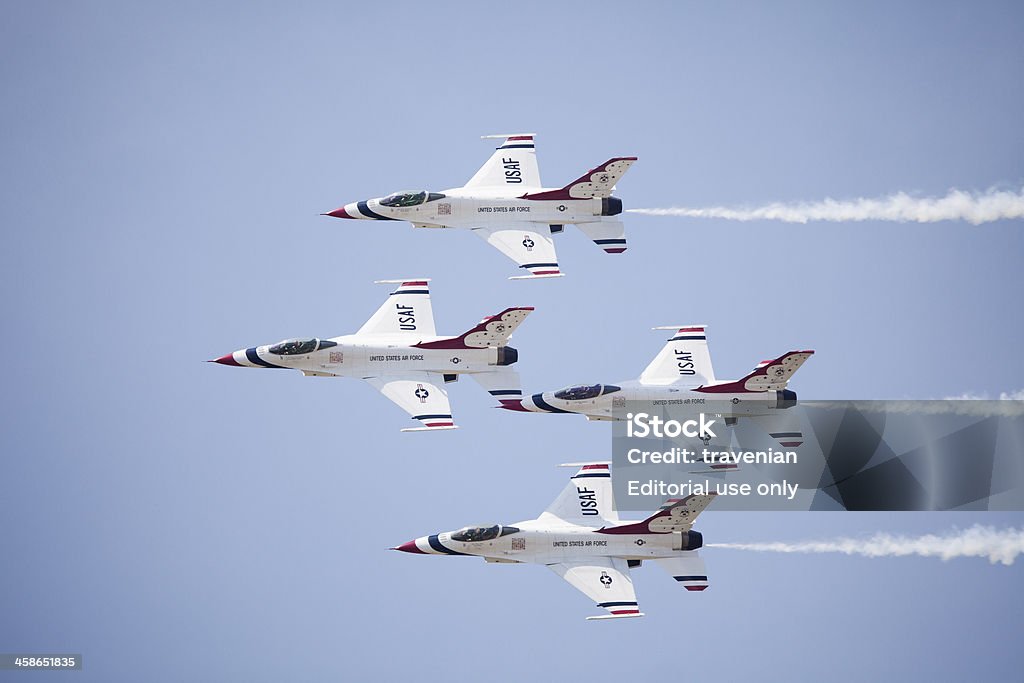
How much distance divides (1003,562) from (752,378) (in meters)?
9.38

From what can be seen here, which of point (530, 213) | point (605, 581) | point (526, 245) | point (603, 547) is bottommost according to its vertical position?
point (605, 581)

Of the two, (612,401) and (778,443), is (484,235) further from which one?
(778,443)

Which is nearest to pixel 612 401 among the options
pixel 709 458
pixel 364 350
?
pixel 709 458

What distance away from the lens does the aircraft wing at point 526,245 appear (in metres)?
63.6

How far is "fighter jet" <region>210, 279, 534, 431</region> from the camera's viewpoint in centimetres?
6141

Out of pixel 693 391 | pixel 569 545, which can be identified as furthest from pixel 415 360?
pixel 693 391

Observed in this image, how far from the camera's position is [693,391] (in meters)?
61.4

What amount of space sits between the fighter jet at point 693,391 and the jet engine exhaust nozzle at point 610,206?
426 cm

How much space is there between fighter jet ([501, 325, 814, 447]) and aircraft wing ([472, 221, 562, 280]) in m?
4.00

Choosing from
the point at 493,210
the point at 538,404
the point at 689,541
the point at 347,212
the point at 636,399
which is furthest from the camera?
the point at 347,212

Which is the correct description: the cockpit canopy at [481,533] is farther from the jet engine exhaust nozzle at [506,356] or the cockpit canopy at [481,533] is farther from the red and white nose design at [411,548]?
the jet engine exhaust nozzle at [506,356]

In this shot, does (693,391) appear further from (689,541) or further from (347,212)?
(347,212)

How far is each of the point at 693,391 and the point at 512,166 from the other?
34.4 feet

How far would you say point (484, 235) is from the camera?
63969 millimetres
